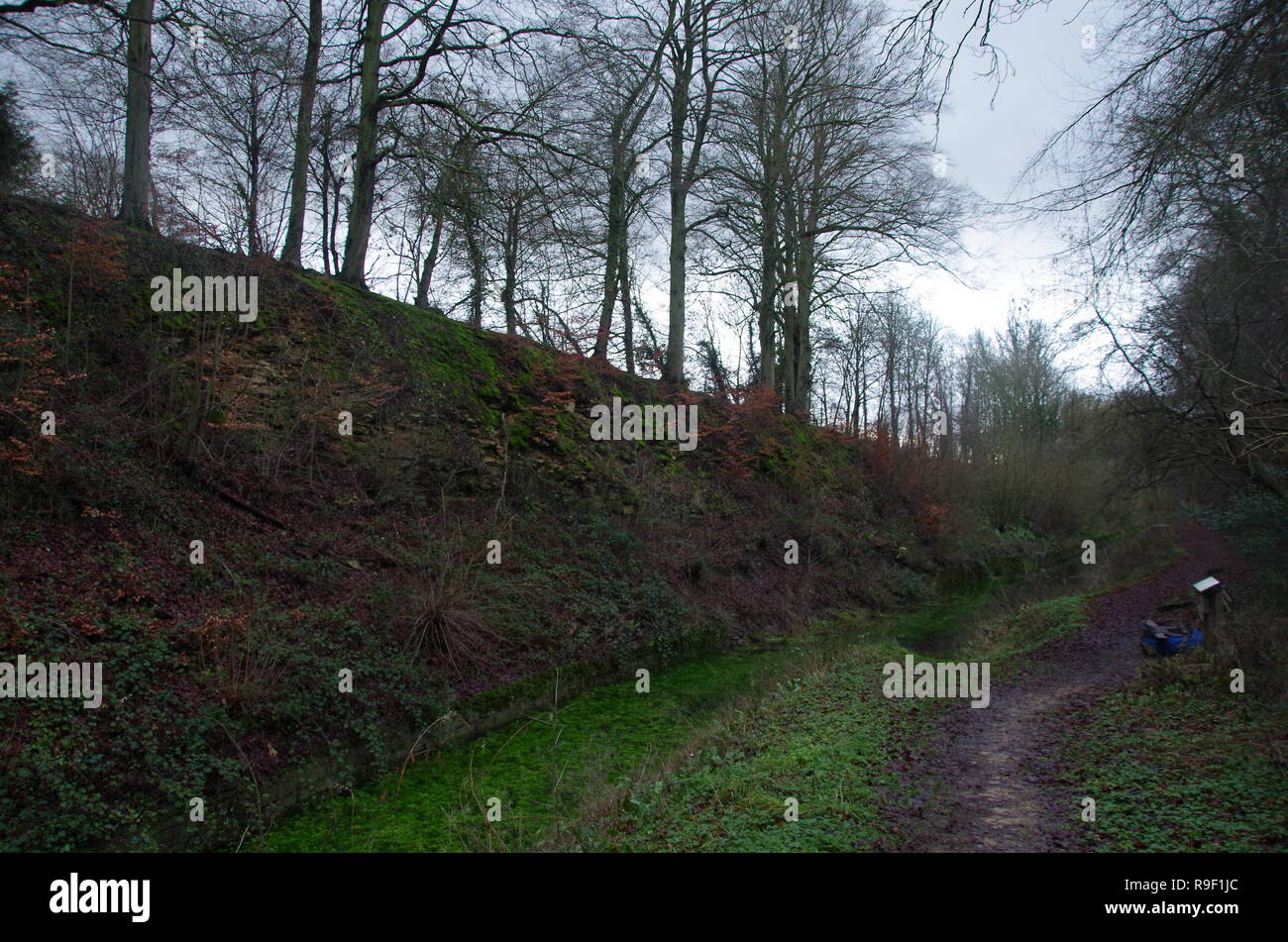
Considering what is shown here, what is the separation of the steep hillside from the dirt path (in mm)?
5324

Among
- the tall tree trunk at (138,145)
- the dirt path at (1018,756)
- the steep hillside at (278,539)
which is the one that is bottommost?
the dirt path at (1018,756)

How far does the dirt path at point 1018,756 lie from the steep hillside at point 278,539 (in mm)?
5324

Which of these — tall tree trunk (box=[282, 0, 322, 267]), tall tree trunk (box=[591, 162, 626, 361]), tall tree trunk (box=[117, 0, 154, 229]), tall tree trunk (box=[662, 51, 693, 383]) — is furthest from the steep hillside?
tall tree trunk (box=[662, 51, 693, 383])

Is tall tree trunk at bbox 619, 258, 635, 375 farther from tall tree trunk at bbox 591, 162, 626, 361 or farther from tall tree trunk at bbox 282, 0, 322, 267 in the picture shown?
tall tree trunk at bbox 282, 0, 322, 267

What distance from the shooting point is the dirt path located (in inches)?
178

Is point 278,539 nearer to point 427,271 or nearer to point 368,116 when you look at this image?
point 368,116

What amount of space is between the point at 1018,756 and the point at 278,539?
8.82 meters

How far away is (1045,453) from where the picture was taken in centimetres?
3025

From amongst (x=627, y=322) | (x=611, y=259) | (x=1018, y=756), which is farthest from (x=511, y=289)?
(x=1018, y=756)

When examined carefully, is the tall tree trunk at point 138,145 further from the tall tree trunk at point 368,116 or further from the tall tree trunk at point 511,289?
the tall tree trunk at point 511,289

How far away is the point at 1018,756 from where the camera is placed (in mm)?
6160

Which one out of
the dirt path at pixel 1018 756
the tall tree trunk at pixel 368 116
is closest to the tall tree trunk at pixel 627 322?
the tall tree trunk at pixel 368 116

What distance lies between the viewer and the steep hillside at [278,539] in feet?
18.7

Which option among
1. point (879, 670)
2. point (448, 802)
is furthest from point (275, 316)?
point (879, 670)
